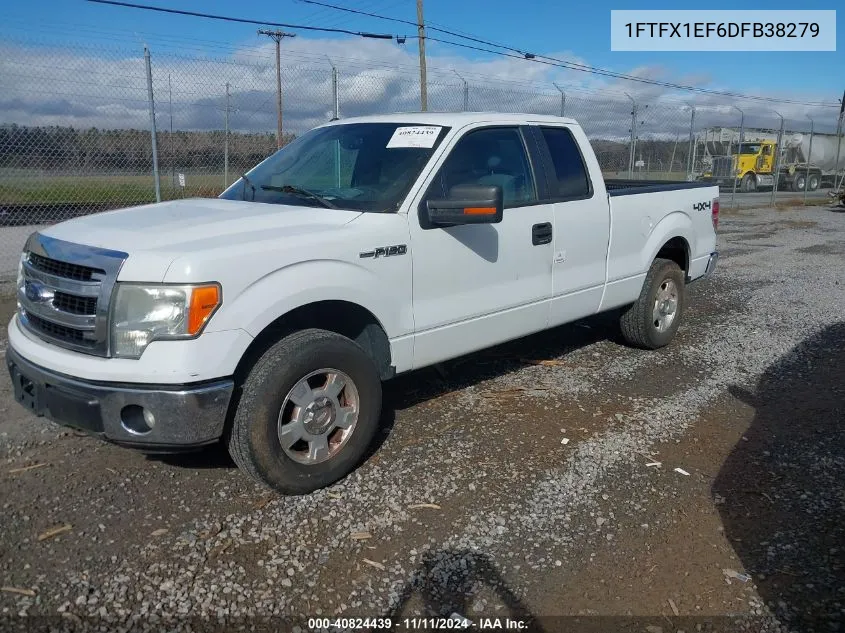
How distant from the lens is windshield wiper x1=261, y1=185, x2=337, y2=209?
404cm

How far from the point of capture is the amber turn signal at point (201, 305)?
305 centimetres

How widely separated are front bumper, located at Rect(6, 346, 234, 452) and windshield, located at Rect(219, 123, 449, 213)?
4.62 ft

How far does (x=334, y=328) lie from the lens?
3.94m

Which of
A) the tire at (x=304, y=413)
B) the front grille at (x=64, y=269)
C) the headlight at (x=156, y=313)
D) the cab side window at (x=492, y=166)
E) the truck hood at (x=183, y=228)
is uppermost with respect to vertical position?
the cab side window at (x=492, y=166)

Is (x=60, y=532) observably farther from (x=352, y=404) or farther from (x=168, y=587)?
(x=352, y=404)

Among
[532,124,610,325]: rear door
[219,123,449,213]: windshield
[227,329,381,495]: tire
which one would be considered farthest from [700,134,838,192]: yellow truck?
[227,329,381,495]: tire

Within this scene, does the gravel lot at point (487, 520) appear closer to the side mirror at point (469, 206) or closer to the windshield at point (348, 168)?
the side mirror at point (469, 206)

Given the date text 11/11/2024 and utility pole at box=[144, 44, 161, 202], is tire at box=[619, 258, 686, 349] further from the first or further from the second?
utility pole at box=[144, 44, 161, 202]

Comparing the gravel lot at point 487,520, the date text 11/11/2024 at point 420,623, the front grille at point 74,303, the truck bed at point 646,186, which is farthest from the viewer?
the truck bed at point 646,186

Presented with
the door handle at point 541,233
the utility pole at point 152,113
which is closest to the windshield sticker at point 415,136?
the door handle at point 541,233

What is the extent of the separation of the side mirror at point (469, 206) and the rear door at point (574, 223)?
113 cm

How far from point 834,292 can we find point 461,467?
716 cm

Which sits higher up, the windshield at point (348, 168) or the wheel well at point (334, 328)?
the windshield at point (348, 168)

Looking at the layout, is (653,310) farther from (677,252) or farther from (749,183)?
(749,183)
